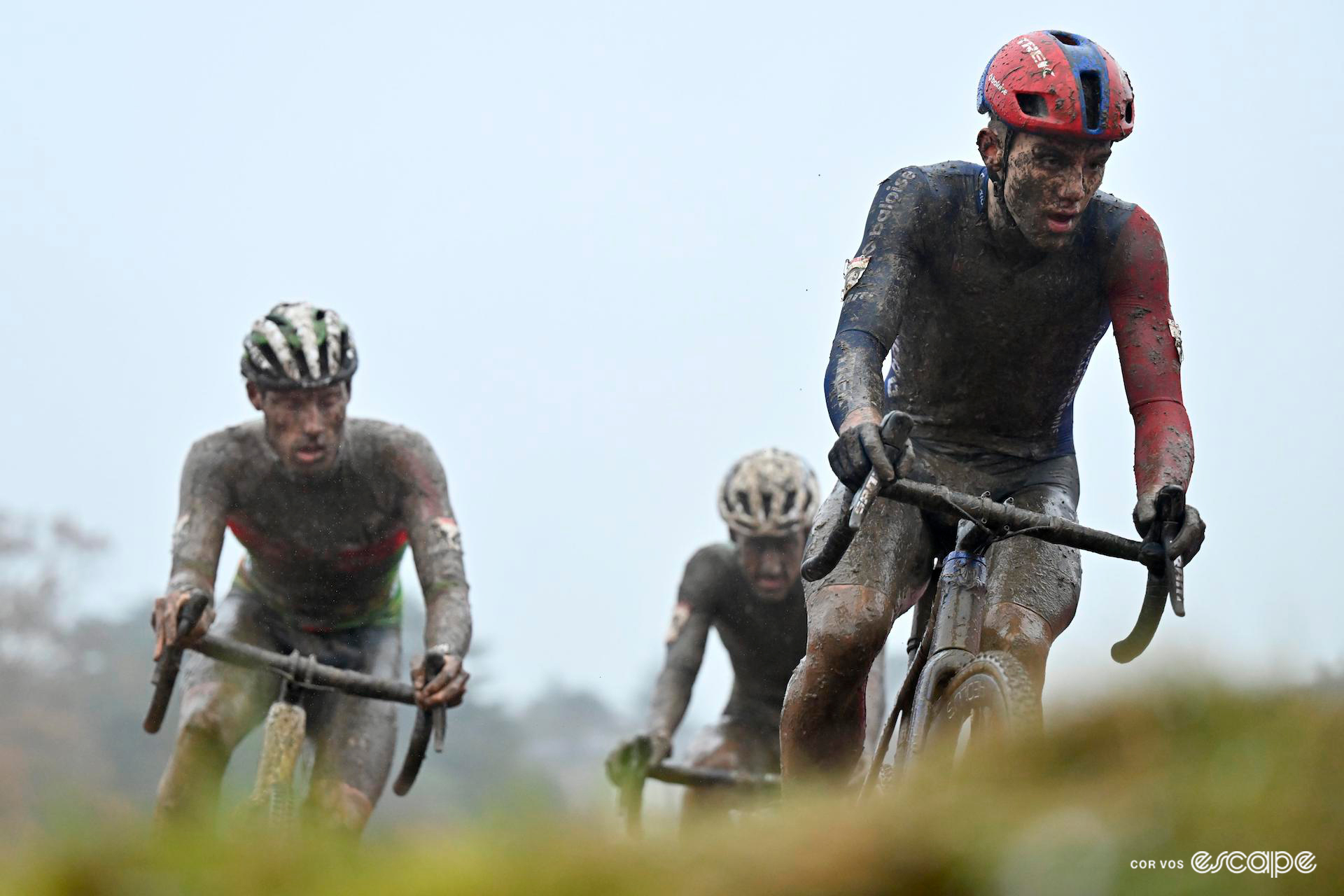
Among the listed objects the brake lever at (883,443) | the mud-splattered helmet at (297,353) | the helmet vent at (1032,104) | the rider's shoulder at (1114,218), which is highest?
the helmet vent at (1032,104)

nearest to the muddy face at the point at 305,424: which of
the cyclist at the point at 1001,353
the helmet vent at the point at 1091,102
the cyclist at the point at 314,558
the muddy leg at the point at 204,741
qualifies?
the cyclist at the point at 314,558

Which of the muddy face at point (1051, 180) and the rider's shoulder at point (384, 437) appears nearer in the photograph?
the muddy face at point (1051, 180)

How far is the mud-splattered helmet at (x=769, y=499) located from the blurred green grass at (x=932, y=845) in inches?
311

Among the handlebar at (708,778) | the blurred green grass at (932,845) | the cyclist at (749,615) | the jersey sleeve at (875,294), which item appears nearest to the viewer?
the blurred green grass at (932,845)

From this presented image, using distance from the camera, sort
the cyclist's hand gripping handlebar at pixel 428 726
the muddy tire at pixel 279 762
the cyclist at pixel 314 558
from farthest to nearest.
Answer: the cyclist at pixel 314 558
the cyclist's hand gripping handlebar at pixel 428 726
the muddy tire at pixel 279 762

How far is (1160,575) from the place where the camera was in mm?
6211

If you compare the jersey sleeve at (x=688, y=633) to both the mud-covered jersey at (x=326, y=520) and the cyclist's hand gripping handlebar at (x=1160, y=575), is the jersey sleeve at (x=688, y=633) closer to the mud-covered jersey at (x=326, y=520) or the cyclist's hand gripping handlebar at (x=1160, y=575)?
the mud-covered jersey at (x=326, y=520)

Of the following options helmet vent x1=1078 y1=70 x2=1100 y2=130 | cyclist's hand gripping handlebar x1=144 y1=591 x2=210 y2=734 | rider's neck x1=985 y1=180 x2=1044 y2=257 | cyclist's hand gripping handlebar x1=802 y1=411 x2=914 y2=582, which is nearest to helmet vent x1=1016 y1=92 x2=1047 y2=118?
helmet vent x1=1078 y1=70 x2=1100 y2=130

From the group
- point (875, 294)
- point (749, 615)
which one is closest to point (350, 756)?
point (875, 294)

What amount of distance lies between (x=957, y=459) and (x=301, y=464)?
3623 millimetres

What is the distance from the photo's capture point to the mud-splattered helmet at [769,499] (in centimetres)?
1255

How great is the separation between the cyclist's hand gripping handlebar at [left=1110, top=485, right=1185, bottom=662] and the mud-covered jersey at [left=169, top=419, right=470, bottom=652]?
377cm

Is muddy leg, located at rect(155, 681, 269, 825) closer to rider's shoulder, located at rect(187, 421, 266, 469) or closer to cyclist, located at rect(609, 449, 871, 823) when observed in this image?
rider's shoulder, located at rect(187, 421, 266, 469)

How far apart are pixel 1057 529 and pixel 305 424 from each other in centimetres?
447
